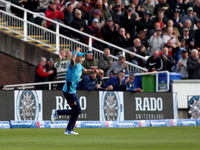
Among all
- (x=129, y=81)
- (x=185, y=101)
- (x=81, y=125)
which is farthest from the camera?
(x=185, y=101)

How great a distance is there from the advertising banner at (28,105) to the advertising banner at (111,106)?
7.42 ft

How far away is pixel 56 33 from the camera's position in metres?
23.9

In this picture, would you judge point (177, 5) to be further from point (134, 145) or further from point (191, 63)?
point (134, 145)

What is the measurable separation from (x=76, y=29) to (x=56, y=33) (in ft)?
3.98

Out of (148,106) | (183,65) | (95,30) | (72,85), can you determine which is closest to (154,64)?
(183,65)

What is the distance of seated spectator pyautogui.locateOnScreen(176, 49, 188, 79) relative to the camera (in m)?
23.1

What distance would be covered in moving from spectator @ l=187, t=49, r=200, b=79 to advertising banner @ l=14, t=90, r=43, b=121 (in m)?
6.77

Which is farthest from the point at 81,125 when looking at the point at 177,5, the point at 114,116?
the point at 177,5

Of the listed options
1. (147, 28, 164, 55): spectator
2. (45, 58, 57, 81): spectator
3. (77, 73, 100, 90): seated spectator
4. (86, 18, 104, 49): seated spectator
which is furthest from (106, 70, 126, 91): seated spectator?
(147, 28, 164, 55): spectator

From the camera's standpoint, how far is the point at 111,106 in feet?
64.8

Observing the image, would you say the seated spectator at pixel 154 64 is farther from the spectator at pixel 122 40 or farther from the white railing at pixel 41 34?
the spectator at pixel 122 40

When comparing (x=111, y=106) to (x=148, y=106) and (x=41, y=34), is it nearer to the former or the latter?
(x=148, y=106)

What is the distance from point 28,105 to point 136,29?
9.49m

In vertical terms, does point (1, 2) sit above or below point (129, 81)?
above
